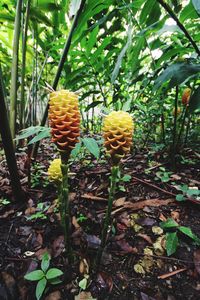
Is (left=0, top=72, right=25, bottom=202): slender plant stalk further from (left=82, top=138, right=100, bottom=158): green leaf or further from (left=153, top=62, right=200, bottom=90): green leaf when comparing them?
(left=153, top=62, right=200, bottom=90): green leaf

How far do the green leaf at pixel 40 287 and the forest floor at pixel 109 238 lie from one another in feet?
0.21

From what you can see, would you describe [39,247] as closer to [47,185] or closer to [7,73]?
[47,185]

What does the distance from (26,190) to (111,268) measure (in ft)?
3.21

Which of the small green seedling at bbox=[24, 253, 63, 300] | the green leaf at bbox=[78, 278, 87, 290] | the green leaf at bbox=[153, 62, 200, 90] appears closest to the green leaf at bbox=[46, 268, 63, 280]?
the small green seedling at bbox=[24, 253, 63, 300]

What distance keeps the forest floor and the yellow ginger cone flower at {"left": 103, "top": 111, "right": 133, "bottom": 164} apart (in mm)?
287

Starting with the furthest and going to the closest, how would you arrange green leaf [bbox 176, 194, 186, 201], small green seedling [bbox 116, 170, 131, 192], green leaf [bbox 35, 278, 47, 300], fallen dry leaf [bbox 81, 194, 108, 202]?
small green seedling [bbox 116, 170, 131, 192], fallen dry leaf [bbox 81, 194, 108, 202], green leaf [bbox 176, 194, 186, 201], green leaf [bbox 35, 278, 47, 300]

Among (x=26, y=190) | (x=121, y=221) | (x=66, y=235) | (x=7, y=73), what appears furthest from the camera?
(x=7, y=73)

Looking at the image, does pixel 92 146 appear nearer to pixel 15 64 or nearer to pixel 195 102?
pixel 195 102

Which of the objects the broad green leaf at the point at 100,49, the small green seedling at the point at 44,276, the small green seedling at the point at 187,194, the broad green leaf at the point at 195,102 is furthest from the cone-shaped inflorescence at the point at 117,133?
the broad green leaf at the point at 100,49

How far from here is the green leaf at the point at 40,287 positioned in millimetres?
987

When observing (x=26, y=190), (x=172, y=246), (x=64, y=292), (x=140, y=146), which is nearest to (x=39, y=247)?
(x=64, y=292)

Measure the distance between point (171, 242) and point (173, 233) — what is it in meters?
0.06

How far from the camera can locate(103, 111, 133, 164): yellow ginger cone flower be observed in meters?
0.85

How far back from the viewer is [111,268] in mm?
1162
